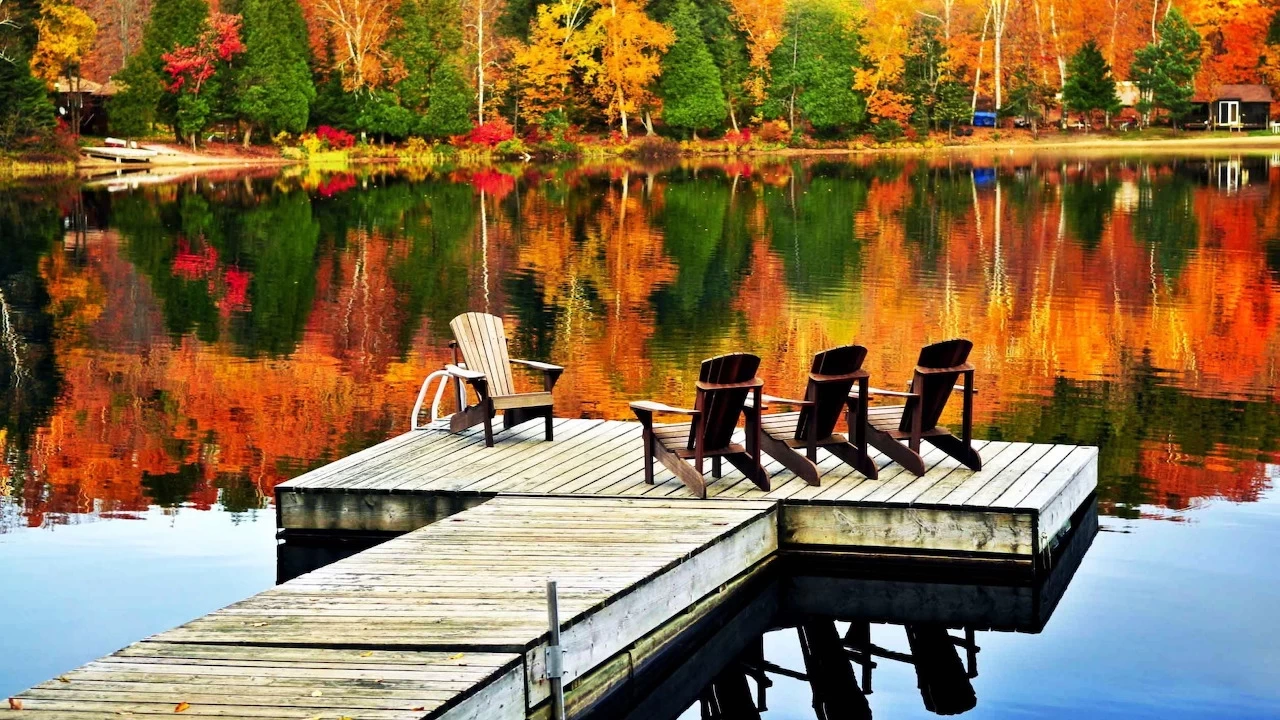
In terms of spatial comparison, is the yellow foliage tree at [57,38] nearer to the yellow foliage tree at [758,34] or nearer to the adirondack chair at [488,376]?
the yellow foliage tree at [758,34]

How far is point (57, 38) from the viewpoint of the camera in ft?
201

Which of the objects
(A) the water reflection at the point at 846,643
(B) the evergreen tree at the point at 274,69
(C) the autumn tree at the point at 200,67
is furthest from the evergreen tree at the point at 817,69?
(A) the water reflection at the point at 846,643

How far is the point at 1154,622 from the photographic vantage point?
9.55 meters

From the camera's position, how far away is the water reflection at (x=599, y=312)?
47.4 ft

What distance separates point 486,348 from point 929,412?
336 centimetres

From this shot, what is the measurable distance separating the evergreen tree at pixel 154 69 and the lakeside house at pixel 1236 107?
156ft

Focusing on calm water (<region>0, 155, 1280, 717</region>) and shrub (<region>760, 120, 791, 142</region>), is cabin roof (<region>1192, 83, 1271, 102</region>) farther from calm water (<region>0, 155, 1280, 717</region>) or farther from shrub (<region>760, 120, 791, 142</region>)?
calm water (<region>0, 155, 1280, 717</region>)

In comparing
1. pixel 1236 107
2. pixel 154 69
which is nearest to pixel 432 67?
pixel 154 69

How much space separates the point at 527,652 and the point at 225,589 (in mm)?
3726

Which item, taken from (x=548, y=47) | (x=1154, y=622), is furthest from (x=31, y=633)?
(x=548, y=47)

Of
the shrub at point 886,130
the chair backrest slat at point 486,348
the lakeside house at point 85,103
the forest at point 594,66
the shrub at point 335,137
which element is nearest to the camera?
the chair backrest slat at point 486,348

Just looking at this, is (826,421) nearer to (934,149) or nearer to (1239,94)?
(934,149)

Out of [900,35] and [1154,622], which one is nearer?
[1154,622]

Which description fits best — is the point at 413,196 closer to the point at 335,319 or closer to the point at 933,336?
the point at 335,319
